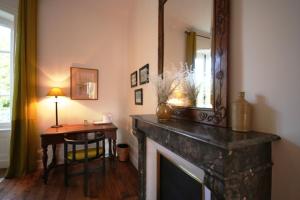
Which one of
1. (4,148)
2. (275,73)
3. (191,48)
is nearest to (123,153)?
(4,148)

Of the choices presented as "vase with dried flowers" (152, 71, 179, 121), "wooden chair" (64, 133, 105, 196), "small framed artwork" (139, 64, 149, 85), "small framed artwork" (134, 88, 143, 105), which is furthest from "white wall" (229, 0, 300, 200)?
"wooden chair" (64, 133, 105, 196)

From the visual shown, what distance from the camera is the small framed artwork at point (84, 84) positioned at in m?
3.21

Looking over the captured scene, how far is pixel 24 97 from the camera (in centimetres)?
270

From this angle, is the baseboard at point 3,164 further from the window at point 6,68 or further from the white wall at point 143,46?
the white wall at point 143,46

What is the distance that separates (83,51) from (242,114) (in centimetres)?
328

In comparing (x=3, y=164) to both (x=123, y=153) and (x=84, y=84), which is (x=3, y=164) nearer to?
(x=84, y=84)

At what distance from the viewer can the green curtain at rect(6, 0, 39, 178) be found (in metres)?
2.65

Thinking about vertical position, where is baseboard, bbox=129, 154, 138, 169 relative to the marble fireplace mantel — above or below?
below

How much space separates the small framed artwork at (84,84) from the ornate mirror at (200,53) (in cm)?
207

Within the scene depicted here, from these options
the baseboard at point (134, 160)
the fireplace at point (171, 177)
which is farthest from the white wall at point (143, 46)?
the fireplace at point (171, 177)

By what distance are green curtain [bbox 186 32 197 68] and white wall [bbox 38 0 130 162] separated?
2.34 meters

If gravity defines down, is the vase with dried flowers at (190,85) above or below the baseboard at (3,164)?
above

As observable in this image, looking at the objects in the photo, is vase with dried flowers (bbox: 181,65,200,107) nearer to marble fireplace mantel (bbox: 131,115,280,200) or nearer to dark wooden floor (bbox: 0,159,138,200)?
marble fireplace mantel (bbox: 131,115,280,200)

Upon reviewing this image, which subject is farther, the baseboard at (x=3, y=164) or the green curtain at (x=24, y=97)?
the baseboard at (x=3, y=164)
